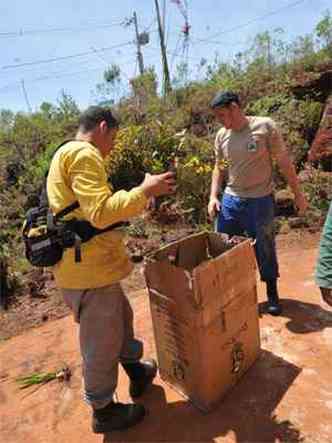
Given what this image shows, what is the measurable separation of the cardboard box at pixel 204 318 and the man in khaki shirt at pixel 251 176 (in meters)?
0.55

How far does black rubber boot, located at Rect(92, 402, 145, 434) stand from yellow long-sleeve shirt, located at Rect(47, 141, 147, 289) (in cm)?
73

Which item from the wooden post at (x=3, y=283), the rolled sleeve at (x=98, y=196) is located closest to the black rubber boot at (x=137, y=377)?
the rolled sleeve at (x=98, y=196)

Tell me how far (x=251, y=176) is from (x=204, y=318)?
128 cm

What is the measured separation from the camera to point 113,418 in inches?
91.8

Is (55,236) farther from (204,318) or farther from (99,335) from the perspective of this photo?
(204,318)

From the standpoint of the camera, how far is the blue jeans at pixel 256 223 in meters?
3.12

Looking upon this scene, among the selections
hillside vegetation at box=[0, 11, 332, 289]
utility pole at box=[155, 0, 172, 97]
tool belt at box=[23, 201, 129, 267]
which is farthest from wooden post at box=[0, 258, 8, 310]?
utility pole at box=[155, 0, 172, 97]

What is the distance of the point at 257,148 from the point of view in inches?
119

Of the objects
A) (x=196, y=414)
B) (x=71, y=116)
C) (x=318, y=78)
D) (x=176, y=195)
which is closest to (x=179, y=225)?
(x=176, y=195)

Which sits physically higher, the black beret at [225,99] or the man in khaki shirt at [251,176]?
the black beret at [225,99]

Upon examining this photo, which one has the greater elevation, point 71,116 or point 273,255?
point 71,116

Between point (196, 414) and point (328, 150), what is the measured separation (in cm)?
523

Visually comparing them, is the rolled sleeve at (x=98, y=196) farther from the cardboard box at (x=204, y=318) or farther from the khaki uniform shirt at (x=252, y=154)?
the khaki uniform shirt at (x=252, y=154)

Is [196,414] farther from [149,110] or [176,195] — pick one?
[149,110]
